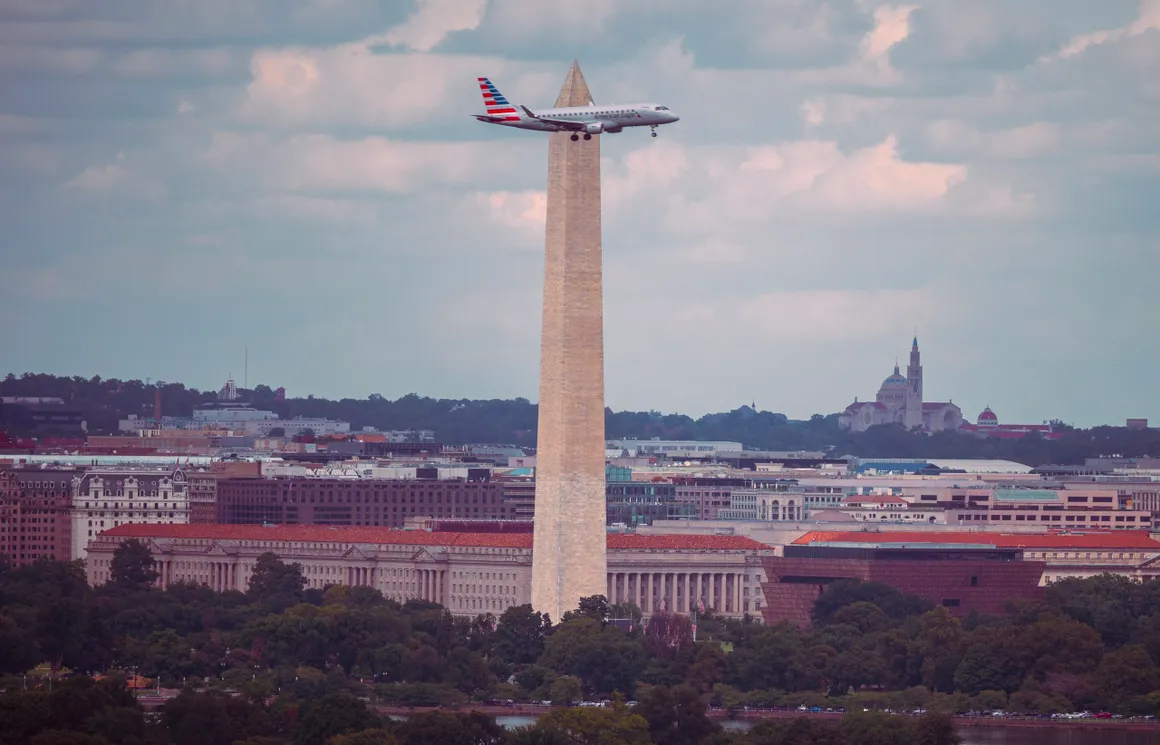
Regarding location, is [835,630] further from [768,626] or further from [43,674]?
[43,674]

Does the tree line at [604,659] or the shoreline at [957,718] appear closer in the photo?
the tree line at [604,659]

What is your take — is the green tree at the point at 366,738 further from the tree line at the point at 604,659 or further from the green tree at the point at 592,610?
the green tree at the point at 592,610

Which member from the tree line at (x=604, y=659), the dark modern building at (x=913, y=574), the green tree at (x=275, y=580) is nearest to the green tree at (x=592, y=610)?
the tree line at (x=604, y=659)

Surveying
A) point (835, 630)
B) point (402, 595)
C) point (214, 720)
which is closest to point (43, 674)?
point (214, 720)

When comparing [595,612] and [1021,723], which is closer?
[1021,723]

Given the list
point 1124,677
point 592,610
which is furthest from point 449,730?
point 592,610

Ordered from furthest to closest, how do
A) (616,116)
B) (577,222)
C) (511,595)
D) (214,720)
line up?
(511,595) → (577,222) → (616,116) → (214,720)
